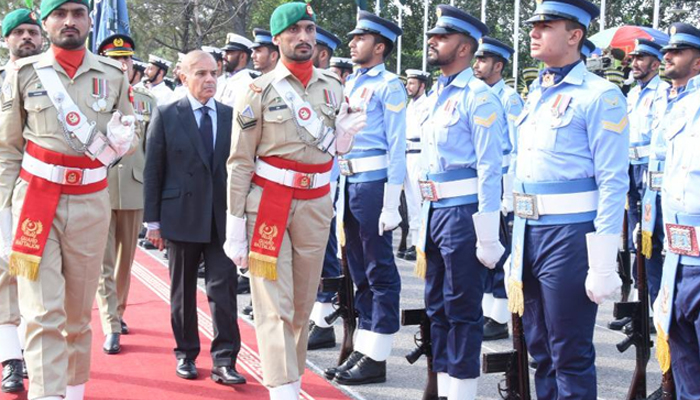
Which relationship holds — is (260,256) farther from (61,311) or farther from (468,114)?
(468,114)

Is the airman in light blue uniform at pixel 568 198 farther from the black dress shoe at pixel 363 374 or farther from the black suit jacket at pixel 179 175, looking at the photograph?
the black suit jacket at pixel 179 175

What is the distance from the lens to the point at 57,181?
4.30 meters

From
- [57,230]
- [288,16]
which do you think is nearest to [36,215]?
[57,230]

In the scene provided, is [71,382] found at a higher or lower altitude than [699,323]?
lower

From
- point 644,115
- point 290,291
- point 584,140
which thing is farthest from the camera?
point 644,115

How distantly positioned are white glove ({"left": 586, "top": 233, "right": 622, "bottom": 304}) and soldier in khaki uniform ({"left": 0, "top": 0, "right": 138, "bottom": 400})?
2.26 meters

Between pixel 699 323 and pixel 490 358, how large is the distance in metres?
1.13

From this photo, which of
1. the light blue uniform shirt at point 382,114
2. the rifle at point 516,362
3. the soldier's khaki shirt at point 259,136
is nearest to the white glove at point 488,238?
the rifle at point 516,362

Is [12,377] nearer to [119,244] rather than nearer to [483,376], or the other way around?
[119,244]

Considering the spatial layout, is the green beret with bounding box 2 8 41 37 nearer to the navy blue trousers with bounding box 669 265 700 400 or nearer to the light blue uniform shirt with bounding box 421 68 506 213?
the light blue uniform shirt with bounding box 421 68 506 213

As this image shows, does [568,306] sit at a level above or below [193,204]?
below

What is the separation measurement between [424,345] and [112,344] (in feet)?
7.38

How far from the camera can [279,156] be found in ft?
14.3

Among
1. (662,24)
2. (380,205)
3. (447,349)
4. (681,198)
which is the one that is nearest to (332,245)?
(380,205)
